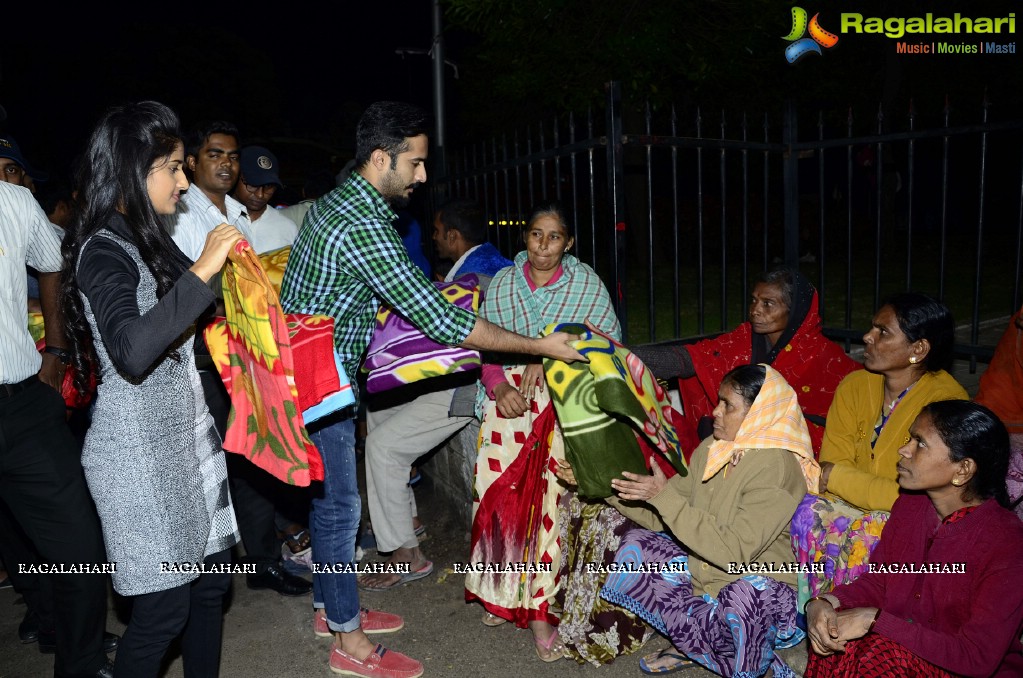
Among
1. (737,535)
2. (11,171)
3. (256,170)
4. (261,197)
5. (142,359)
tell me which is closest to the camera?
(142,359)

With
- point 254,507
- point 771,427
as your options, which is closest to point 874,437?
point 771,427

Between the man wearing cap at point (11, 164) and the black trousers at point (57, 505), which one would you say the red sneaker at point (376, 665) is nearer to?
the black trousers at point (57, 505)

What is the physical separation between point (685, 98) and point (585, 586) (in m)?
14.9

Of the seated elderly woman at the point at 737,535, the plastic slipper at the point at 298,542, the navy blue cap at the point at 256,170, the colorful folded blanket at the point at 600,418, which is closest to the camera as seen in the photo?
the seated elderly woman at the point at 737,535

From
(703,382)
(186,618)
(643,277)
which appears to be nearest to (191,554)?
(186,618)

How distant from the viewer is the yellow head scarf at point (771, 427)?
285cm

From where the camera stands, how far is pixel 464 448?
452 centimetres

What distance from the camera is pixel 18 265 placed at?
A: 9.61 feet

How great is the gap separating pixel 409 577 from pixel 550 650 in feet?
3.43

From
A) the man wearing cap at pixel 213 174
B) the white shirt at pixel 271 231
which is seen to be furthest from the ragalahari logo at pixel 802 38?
the man wearing cap at pixel 213 174

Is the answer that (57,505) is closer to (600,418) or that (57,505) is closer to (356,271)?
(356,271)

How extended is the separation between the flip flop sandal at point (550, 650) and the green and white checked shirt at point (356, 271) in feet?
4.69

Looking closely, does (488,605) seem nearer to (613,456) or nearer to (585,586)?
(585,586)

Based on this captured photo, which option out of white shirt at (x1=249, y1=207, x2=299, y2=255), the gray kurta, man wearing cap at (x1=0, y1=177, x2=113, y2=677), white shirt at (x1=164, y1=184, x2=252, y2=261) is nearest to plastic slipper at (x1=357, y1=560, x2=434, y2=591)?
man wearing cap at (x1=0, y1=177, x2=113, y2=677)
